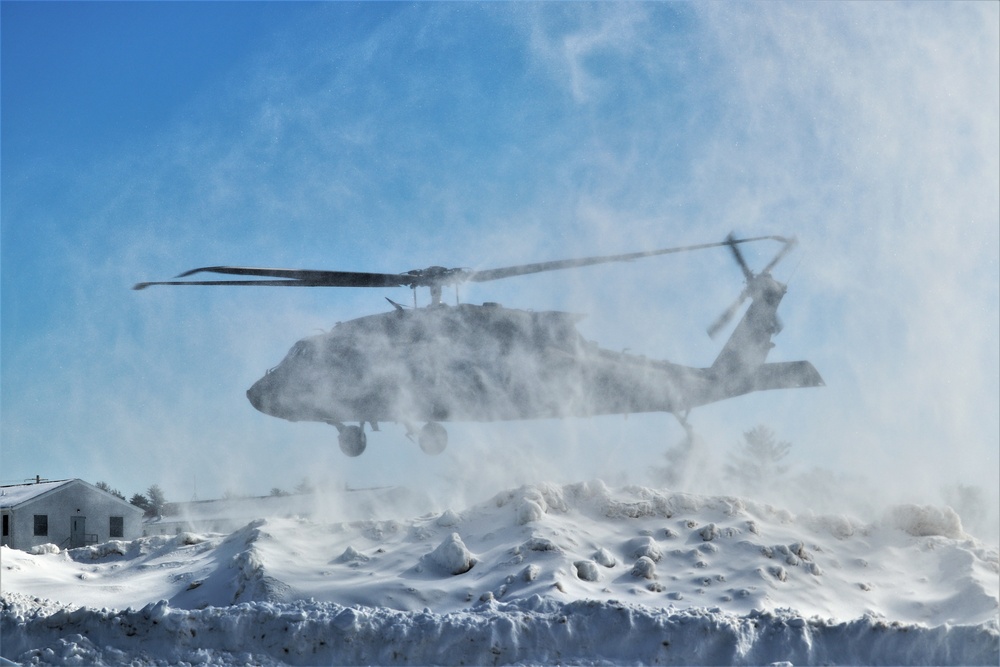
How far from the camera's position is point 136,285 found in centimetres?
1508

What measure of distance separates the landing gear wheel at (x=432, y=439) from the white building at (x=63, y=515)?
6544mm

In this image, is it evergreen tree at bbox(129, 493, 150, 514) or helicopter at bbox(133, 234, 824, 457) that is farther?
evergreen tree at bbox(129, 493, 150, 514)

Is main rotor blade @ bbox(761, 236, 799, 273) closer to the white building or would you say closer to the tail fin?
the tail fin

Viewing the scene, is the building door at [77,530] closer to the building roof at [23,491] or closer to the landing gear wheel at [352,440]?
the building roof at [23,491]

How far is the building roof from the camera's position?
55.6ft

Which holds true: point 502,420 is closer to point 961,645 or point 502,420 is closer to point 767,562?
point 767,562

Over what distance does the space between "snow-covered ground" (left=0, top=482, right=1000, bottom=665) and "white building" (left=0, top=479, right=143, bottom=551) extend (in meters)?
3.25

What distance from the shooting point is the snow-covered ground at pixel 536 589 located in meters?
8.88

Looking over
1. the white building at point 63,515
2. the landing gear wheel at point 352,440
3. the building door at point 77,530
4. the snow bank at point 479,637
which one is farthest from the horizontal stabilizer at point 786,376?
the building door at point 77,530

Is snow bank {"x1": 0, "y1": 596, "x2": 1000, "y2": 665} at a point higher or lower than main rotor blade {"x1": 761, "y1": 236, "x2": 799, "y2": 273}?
lower

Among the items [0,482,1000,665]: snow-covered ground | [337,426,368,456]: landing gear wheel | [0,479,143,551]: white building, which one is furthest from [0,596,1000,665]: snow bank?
[0,479,143,551]: white building

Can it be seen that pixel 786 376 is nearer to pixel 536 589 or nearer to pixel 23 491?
pixel 536 589

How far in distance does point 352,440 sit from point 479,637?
24.7 feet

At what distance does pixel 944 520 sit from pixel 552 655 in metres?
7.07
